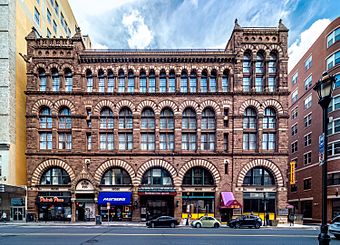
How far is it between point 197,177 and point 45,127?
21.3m

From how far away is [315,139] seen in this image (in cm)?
4638

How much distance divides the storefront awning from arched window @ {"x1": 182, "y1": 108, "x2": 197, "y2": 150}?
715 centimetres

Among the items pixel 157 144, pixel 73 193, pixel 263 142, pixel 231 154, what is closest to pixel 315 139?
pixel 263 142

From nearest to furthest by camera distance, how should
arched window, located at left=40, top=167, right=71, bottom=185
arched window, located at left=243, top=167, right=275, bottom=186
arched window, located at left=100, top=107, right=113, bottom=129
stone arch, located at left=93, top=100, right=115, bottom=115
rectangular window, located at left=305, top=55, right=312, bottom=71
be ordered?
arched window, located at left=243, top=167, right=275, bottom=186, arched window, located at left=40, top=167, right=71, bottom=185, stone arch, located at left=93, top=100, right=115, bottom=115, arched window, located at left=100, top=107, right=113, bottom=129, rectangular window, located at left=305, top=55, right=312, bottom=71

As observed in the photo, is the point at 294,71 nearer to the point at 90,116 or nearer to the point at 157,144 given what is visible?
the point at 157,144

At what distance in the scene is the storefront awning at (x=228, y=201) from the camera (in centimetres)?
3241

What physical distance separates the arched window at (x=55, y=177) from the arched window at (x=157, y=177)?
10.2 meters

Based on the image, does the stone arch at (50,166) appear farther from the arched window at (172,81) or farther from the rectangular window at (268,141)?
the rectangular window at (268,141)

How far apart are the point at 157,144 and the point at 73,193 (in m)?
12.1

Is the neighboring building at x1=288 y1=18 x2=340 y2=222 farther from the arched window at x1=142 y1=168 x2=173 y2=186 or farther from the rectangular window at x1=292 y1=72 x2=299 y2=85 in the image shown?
the arched window at x1=142 y1=168 x2=173 y2=186

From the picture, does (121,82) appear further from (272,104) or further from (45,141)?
(272,104)

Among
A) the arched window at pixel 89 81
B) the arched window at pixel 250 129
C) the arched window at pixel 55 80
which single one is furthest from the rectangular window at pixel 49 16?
the arched window at pixel 250 129

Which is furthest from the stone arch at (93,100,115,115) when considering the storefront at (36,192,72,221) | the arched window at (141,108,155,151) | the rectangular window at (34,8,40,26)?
the rectangular window at (34,8,40,26)

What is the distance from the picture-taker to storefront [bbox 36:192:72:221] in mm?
35219
